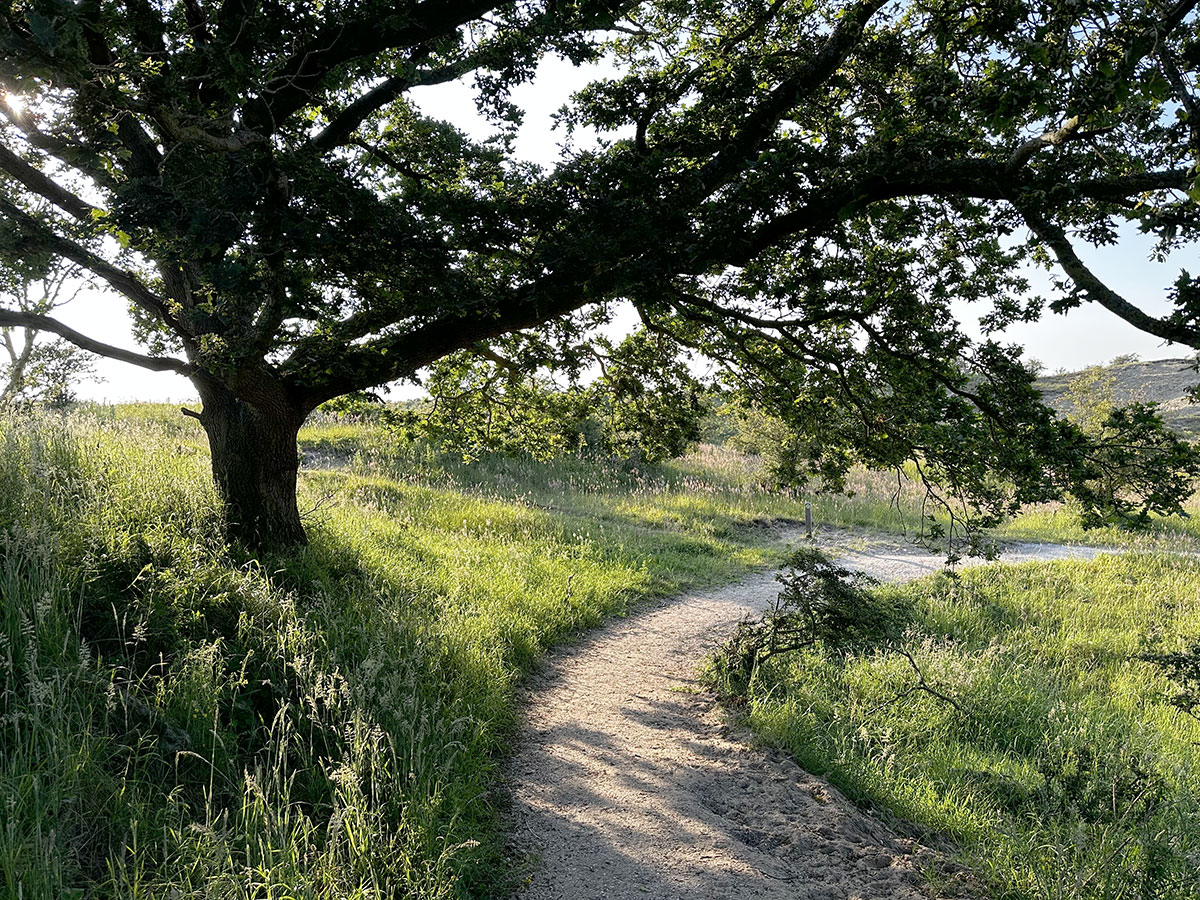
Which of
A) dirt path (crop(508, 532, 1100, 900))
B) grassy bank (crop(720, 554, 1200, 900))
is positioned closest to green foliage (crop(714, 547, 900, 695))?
grassy bank (crop(720, 554, 1200, 900))

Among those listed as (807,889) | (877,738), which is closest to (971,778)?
(877,738)

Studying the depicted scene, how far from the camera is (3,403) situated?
758 centimetres

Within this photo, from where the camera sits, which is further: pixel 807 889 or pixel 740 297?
pixel 740 297

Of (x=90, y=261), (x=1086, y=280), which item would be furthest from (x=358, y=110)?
(x=1086, y=280)

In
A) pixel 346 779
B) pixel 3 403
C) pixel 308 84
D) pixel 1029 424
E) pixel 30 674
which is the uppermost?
pixel 308 84

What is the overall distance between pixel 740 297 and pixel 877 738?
4.13 metres

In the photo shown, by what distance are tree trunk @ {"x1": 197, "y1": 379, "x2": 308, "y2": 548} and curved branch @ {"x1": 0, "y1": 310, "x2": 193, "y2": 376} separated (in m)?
0.53

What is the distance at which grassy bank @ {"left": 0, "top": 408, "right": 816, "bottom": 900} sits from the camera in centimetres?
309

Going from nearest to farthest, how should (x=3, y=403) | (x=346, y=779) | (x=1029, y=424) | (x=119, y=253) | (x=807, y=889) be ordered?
(x=346, y=779) < (x=807, y=889) < (x=1029, y=424) < (x=119, y=253) < (x=3, y=403)

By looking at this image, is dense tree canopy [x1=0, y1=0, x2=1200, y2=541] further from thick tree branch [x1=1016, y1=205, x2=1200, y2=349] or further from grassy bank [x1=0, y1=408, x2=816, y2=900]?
grassy bank [x1=0, y1=408, x2=816, y2=900]

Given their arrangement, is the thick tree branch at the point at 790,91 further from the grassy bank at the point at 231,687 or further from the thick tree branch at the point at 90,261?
the thick tree branch at the point at 90,261

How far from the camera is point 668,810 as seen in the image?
4.41 metres

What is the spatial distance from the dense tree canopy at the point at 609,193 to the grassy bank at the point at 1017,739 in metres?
2.13

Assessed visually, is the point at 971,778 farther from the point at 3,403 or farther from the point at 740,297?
the point at 3,403
